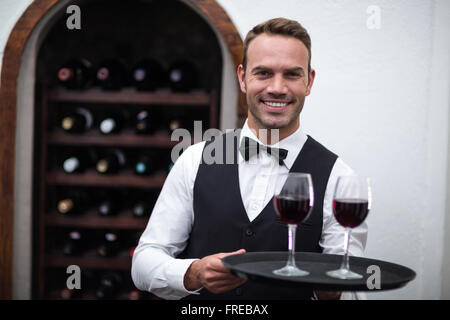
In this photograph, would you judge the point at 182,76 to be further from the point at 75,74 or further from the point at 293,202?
the point at 293,202

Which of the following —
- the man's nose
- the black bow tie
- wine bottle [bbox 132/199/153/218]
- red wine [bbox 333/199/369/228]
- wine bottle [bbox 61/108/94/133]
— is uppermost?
the man's nose

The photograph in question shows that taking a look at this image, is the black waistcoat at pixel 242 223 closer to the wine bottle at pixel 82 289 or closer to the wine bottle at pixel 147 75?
the wine bottle at pixel 147 75

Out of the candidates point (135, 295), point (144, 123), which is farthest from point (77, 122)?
point (135, 295)

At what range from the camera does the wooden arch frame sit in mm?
2527

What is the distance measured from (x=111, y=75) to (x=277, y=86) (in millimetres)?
1937

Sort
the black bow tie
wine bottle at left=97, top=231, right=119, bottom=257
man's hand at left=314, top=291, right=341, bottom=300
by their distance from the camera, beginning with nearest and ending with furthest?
man's hand at left=314, top=291, right=341, bottom=300 → the black bow tie → wine bottle at left=97, top=231, right=119, bottom=257

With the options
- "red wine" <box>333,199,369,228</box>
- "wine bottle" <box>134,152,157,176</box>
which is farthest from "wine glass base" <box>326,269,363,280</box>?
"wine bottle" <box>134,152,157,176</box>

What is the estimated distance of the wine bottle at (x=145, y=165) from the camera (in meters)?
3.20

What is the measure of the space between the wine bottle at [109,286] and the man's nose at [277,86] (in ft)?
7.32

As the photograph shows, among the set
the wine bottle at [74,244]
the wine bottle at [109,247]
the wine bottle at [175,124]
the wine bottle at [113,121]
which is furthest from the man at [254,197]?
the wine bottle at [74,244]

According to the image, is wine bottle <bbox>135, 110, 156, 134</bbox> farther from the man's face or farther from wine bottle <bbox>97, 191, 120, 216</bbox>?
the man's face

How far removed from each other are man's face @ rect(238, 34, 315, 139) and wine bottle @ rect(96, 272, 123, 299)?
2.11 m
